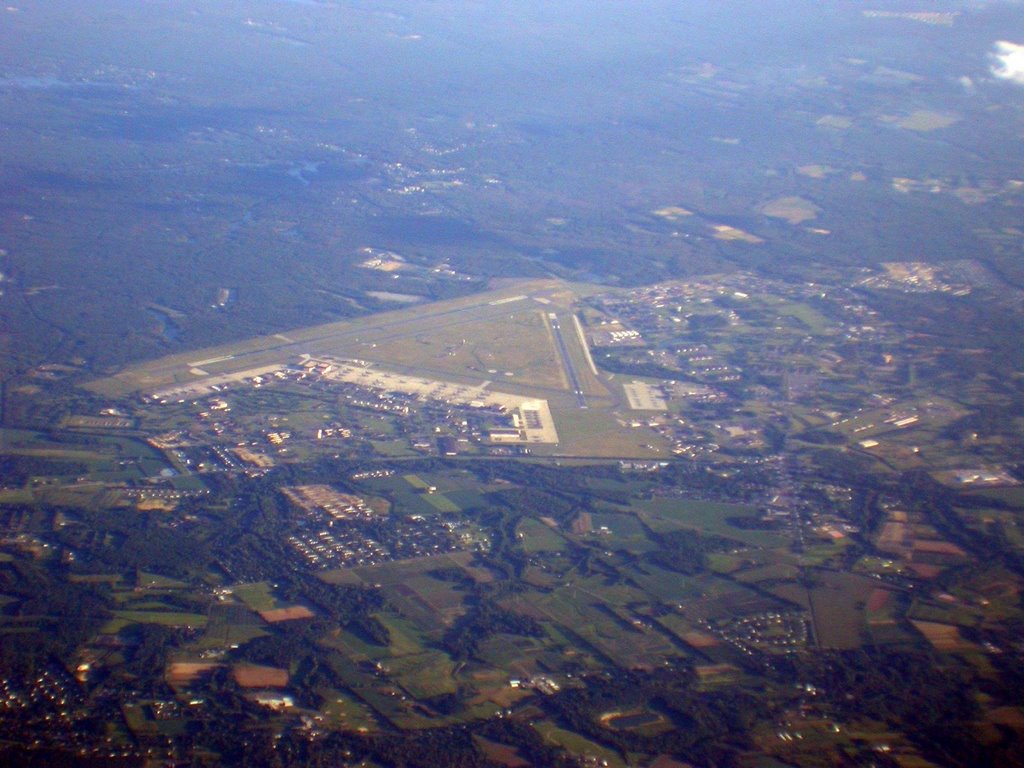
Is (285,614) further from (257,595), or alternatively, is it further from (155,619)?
(155,619)

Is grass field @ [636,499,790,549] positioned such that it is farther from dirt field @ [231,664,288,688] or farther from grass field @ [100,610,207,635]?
grass field @ [100,610,207,635]

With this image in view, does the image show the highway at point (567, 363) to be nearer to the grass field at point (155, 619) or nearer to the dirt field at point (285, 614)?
the dirt field at point (285, 614)

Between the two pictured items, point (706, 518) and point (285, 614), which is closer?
point (285, 614)

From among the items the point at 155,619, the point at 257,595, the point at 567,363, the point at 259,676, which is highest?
the point at 259,676

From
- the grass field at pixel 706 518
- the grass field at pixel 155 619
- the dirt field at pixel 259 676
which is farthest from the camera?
the grass field at pixel 706 518

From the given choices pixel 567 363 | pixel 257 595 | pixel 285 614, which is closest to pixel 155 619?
pixel 257 595

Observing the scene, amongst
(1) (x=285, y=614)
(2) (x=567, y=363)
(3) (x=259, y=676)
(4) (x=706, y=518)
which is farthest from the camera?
(2) (x=567, y=363)

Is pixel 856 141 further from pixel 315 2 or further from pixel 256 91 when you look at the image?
pixel 315 2

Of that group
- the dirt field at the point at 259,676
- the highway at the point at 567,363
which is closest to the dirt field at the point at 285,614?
the dirt field at the point at 259,676
